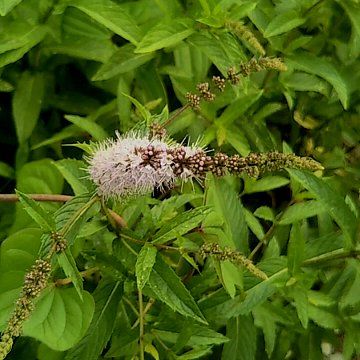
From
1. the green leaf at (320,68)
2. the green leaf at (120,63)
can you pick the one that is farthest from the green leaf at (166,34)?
the green leaf at (320,68)

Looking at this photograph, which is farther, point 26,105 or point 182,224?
point 26,105

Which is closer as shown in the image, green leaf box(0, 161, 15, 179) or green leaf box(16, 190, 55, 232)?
green leaf box(16, 190, 55, 232)

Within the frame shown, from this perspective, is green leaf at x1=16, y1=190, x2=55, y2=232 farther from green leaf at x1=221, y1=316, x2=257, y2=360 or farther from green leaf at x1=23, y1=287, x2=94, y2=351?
green leaf at x1=221, y1=316, x2=257, y2=360

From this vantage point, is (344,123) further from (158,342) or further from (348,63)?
(158,342)

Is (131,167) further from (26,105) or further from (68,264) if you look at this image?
(26,105)

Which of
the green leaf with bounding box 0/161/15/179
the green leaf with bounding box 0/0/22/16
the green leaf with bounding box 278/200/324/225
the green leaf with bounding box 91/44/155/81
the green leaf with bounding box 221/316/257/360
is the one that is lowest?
the green leaf with bounding box 221/316/257/360

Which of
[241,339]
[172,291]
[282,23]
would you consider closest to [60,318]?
[172,291]

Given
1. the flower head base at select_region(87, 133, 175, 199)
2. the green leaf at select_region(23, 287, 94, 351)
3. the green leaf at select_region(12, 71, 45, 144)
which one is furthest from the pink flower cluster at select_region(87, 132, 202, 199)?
the green leaf at select_region(12, 71, 45, 144)
